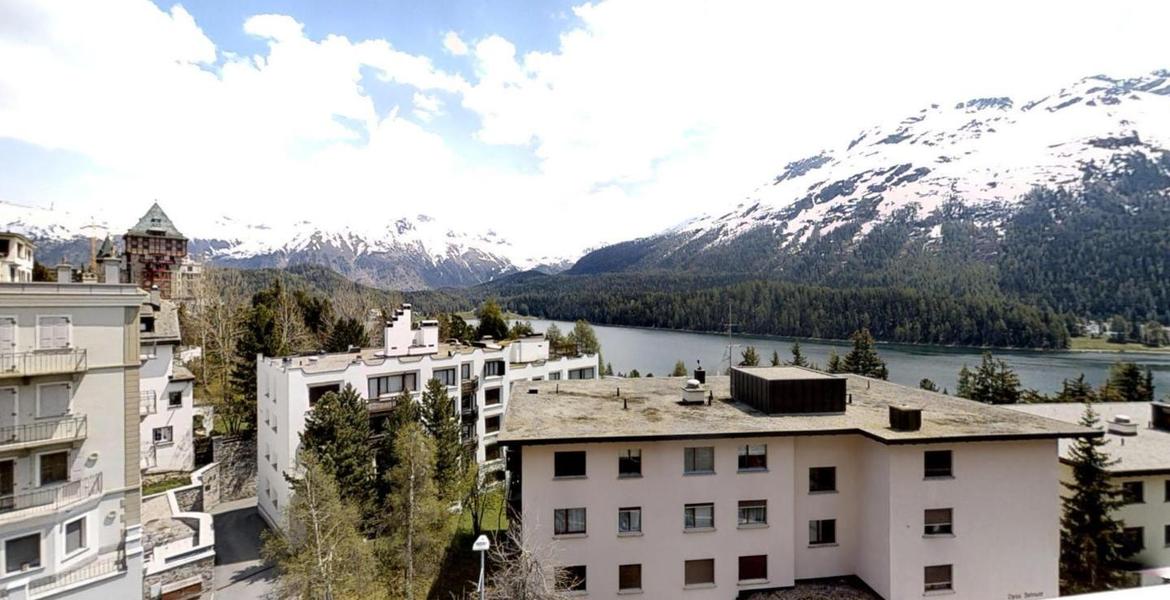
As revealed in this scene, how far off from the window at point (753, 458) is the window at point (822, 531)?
282 cm

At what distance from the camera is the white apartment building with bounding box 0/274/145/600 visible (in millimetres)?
18516

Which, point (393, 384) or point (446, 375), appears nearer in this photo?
point (393, 384)

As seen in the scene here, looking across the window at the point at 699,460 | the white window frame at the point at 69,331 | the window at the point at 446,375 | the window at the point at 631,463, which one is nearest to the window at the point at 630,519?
the window at the point at 631,463

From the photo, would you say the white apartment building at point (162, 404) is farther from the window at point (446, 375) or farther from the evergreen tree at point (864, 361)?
the evergreen tree at point (864, 361)

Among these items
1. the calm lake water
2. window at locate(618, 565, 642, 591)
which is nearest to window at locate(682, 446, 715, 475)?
window at locate(618, 565, 642, 591)

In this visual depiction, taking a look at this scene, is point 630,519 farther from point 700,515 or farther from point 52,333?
point 52,333

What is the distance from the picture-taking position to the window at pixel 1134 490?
21062mm

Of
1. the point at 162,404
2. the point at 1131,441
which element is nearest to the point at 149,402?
the point at 162,404

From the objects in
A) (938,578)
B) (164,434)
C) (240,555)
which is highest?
(164,434)

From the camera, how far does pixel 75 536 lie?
19.7 m

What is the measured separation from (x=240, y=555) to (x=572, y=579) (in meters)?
18.1

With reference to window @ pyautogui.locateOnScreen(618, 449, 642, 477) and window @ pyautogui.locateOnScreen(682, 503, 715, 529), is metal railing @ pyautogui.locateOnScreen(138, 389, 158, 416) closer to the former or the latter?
window @ pyautogui.locateOnScreen(618, 449, 642, 477)

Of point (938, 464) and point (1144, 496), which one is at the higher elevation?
point (938, 464)

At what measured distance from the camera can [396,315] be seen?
33812 mm
